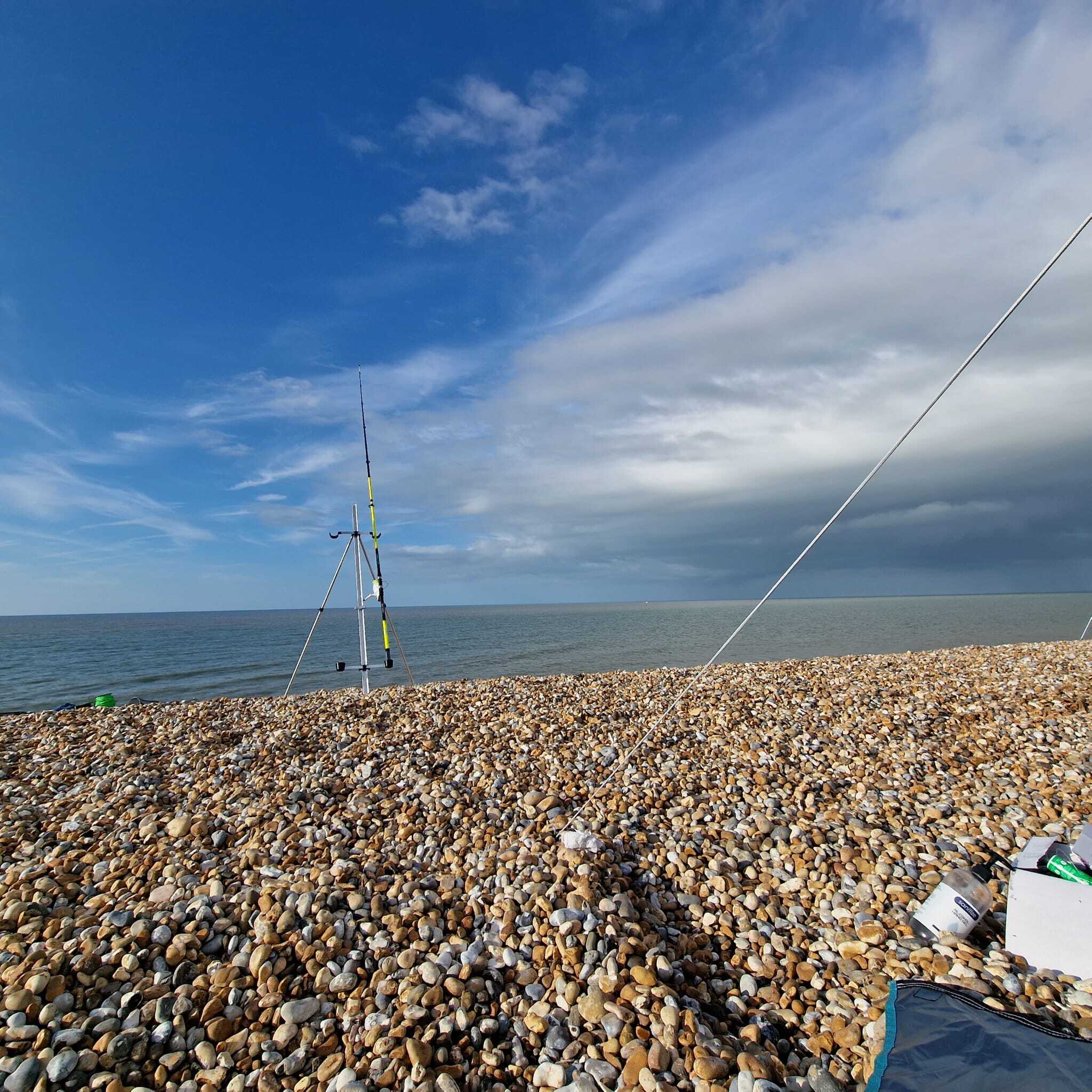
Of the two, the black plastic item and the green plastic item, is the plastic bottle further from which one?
the black plastic item

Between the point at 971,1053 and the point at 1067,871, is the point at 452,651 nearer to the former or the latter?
the point at 1067,871

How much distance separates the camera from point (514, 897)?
4.34m

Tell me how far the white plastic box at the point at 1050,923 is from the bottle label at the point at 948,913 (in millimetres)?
199

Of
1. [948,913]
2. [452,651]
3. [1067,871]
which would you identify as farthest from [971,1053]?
[452,651]

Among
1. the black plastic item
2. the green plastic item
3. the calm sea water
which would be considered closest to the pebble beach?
the black plastic item

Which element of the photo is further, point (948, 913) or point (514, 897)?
point (514, 897)

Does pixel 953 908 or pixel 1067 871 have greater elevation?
pixel 1067 871

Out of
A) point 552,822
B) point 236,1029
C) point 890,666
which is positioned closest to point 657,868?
point 552,822

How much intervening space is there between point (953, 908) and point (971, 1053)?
1.40m

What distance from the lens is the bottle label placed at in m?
3.78

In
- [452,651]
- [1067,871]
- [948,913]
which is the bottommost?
[452,651]

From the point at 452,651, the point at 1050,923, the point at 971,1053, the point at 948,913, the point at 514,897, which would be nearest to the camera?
the point at 971,1053

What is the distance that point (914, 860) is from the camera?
15.4 ft

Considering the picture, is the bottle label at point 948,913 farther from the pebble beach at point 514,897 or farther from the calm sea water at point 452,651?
the calm sea water at point 452,651
